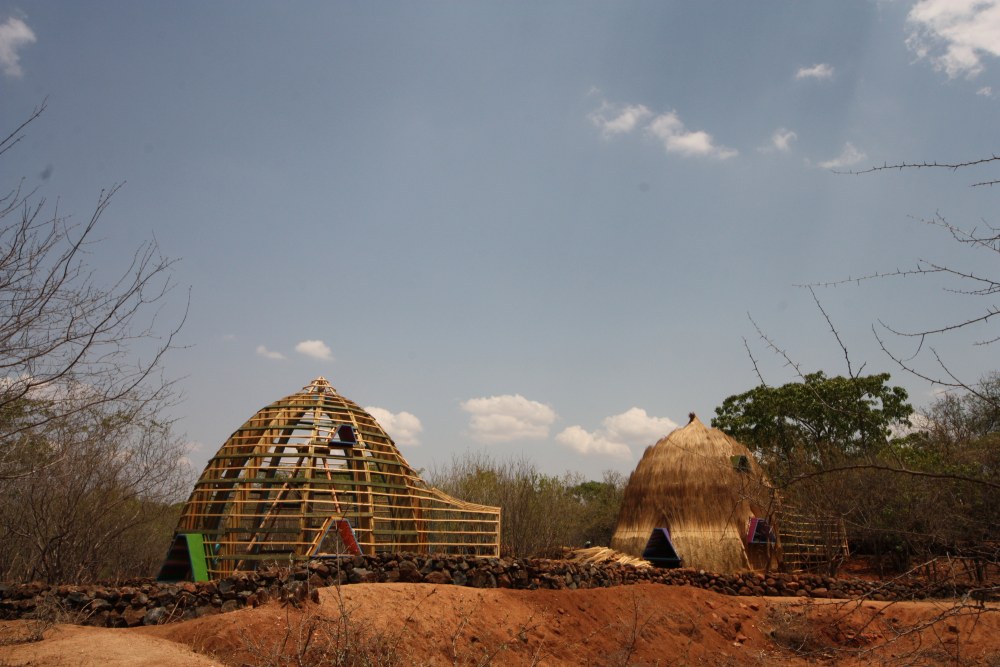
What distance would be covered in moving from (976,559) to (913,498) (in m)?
16.3

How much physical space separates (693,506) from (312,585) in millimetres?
11598

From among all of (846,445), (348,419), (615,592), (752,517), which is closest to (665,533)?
(752,517)

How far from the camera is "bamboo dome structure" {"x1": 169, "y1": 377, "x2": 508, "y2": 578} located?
11.4 meters

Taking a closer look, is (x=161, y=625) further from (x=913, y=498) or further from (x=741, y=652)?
(x=913, y=498)

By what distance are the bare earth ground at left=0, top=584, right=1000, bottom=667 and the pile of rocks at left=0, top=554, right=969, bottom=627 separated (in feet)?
1.24

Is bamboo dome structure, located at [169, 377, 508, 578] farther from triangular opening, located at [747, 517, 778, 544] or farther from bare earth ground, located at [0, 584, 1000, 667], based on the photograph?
triangular opening, located at [747, 517, 778, 544]

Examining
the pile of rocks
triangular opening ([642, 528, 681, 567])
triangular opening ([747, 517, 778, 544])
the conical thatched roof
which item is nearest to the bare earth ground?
the pile of rocks

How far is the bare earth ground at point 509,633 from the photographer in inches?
276

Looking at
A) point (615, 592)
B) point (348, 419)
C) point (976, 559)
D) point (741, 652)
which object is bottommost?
point (741, 652)

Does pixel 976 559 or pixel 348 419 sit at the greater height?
pixel 348 419

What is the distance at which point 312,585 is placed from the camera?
9.37 meters

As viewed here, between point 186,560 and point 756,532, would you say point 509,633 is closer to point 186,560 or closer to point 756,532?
point 186,560

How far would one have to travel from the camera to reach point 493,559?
12.1 m

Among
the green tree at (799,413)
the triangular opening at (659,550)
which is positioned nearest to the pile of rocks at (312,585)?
the triangular opening at (659,550)
